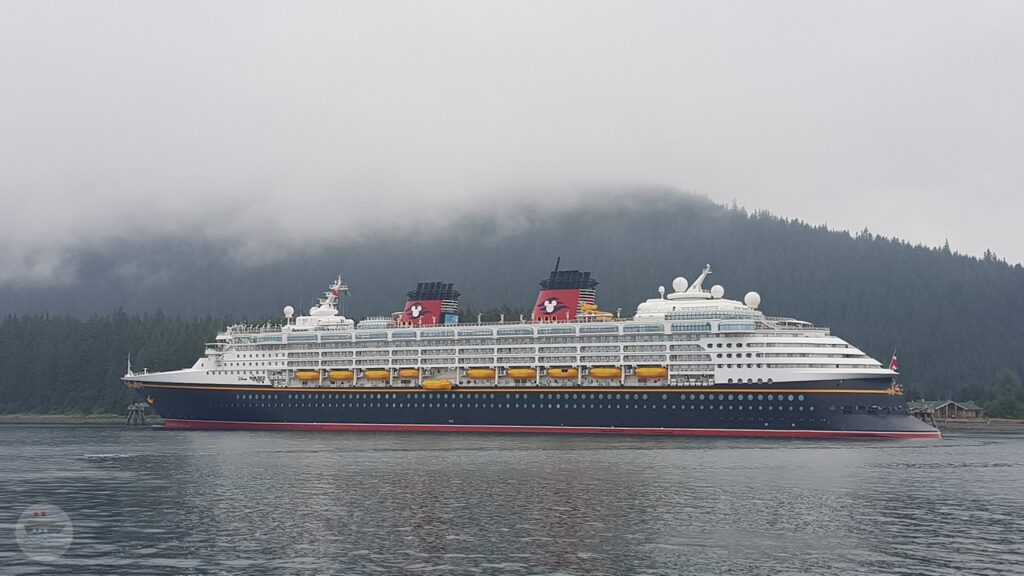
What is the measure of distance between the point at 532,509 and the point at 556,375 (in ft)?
178

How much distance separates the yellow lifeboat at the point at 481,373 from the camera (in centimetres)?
10706

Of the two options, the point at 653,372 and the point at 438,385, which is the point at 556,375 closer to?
the point at 653,372

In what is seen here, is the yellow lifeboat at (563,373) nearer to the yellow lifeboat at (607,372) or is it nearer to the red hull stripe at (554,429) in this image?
the yellow lifeboat at (607,372)

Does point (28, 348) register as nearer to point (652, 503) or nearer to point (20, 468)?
point (20, 468)

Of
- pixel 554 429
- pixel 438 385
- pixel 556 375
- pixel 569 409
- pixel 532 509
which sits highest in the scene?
pixel 556 375

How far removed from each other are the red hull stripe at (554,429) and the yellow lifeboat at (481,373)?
16.6ft

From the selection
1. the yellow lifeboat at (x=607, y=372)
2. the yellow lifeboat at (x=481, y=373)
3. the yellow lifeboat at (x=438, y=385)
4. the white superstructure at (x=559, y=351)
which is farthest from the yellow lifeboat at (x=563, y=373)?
the yellow lifeboat at (x=438, y=385)

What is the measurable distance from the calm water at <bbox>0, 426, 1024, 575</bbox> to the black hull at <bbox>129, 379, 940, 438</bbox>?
801 cm

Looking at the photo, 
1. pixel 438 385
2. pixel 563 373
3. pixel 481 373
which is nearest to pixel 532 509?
pixel 563 373

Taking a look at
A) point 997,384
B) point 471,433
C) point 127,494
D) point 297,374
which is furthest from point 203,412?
point 997,384

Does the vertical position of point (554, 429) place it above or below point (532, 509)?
above

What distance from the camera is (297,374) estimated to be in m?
116

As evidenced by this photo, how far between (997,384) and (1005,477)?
101537 mm

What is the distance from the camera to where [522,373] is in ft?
345
